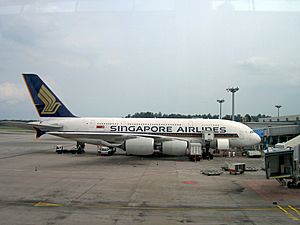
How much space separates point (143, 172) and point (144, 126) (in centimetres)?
932

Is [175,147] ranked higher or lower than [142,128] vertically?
lower

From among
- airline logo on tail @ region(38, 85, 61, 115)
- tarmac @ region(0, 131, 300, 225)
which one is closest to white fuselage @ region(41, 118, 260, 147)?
airline logo on tail @ region(38, 85, 61, 115)

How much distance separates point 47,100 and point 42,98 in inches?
21.4

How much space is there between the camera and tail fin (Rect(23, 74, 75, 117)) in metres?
28.3

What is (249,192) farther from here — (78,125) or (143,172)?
(78,125)

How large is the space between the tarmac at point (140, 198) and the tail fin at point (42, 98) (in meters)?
11.6

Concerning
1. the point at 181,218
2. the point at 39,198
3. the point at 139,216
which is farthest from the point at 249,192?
the point at 39,198

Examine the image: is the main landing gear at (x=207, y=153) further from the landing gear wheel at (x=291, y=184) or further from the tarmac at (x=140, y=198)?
the landing gear wheel at (x=291, y=184)

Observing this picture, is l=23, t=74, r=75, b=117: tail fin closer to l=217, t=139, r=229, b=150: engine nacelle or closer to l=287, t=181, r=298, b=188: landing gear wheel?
l=217, t=139, r=229, b=150: engine nacelle

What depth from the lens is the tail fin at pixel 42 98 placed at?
92.9 feet

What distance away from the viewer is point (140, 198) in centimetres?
1116

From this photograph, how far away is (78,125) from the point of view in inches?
1068

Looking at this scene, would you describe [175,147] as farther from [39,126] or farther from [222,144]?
[39,126]

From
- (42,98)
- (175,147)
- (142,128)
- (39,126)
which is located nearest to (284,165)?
(175,147)
